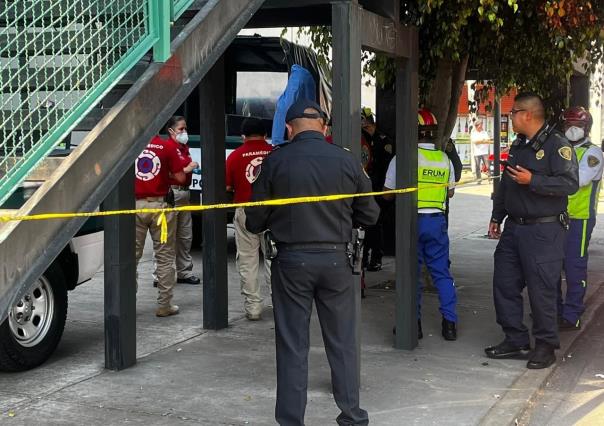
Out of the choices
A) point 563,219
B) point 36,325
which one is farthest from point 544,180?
point 36,325

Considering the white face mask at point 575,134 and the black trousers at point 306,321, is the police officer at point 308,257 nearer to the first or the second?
the black trousers at point 306,321

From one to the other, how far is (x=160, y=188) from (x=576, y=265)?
3.72 meters

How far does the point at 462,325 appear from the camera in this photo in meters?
7.78

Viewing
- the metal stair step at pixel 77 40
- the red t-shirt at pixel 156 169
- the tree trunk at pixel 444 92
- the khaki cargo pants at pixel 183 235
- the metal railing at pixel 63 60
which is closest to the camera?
the metal railing at pixel 63 60

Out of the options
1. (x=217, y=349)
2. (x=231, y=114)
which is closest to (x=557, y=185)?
(x=217, y=349)

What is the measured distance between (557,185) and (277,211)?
2447 millimetres

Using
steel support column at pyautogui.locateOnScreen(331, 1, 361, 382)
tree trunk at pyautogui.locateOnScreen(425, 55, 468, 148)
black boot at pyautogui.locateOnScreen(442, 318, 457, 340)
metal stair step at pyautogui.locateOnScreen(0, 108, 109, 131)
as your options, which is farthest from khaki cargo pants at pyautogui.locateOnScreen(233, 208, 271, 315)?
metal stair step at pyautogui.locateOnScreen(0, 108, 109, 131)

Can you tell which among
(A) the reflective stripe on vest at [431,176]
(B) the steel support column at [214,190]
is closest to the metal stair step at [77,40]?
(B) the steel support column at [214,190]

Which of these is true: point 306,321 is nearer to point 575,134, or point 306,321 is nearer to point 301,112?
point 301,112

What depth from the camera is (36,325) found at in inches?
251

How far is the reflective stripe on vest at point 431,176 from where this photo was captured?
7.05m

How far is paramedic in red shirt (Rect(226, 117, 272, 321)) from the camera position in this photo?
25.9ft

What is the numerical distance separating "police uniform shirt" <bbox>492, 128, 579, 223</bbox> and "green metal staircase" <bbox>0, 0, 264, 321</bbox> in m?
2.69

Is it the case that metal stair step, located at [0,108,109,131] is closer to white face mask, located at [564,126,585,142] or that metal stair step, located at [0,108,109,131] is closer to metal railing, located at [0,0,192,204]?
metal railing, located at [0,0,192,204]
